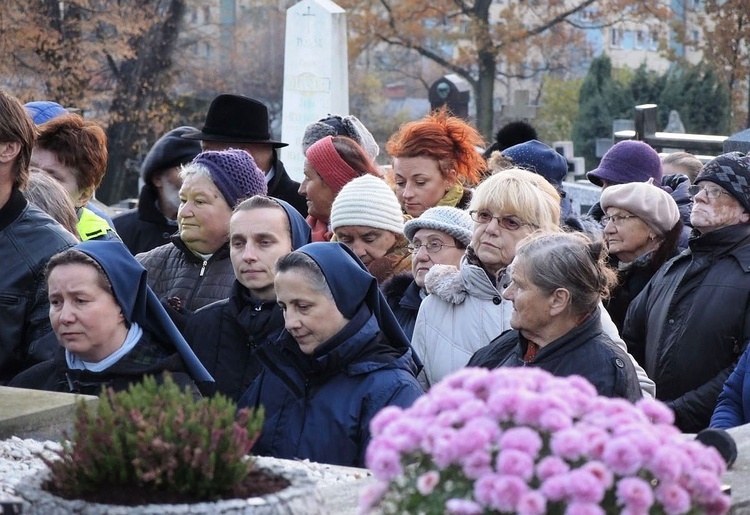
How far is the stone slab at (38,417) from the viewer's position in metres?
3.88

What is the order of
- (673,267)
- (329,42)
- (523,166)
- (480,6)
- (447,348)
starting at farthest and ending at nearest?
1. (480,6)
2. (329,42)
3. (523,166)
4. (673,267)
5. (447,348)

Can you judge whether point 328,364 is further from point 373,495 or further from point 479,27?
point 479,27

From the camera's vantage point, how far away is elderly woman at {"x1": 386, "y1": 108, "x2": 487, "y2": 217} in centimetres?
656

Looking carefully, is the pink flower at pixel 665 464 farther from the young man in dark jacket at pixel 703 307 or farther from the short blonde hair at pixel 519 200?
the young man in dark jacket at pixel 703 307

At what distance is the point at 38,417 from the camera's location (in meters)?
3.90

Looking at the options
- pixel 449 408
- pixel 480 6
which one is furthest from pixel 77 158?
pixel 480 6

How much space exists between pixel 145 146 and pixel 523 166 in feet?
72.5

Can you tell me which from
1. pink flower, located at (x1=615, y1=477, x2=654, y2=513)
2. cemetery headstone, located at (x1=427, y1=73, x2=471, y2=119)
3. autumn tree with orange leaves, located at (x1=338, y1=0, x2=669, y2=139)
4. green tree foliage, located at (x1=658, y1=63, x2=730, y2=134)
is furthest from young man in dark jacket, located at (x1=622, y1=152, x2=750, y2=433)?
autumn tree with orange leaves, located at (x1=338, y1=0, x2=669, y2=139)

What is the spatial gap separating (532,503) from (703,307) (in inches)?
145

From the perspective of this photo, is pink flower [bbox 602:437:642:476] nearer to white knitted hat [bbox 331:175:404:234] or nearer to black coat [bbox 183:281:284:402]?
black coat [bbox 183:281:284:402]

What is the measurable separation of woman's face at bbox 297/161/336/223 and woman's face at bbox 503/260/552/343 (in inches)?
96.3

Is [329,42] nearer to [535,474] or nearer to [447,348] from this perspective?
[447,348]

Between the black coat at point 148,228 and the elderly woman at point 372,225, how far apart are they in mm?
1802

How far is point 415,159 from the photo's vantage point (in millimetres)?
6582
